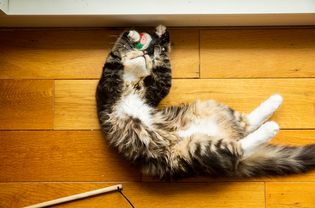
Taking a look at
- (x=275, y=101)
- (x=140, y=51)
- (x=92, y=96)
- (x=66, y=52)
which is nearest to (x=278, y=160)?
(x=275, y=101)

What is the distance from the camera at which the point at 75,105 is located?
1.58m

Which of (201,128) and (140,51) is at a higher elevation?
(140,51)

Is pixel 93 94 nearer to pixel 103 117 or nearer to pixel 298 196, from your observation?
pixel 103 117

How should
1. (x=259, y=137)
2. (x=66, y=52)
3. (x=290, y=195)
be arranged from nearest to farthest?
(x=259, y=137) < (x=290, y=195) < (x=66, y=52)

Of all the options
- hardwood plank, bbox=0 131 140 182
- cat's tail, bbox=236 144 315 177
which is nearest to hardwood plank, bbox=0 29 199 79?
hardwood plank, bbox=0 131 140 182

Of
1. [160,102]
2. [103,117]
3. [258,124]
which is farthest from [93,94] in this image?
[258,124]

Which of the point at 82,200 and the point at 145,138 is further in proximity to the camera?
the point at 82,200

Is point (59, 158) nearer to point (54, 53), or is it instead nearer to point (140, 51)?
point (54, 53)

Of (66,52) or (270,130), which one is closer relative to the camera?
(270,130)

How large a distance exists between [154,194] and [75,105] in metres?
0.46

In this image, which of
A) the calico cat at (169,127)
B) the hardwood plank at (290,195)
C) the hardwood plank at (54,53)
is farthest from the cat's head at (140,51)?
the hardwood plank at (290,195)

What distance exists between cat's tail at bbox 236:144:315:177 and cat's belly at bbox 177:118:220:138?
0.47ft

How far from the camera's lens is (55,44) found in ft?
5.26

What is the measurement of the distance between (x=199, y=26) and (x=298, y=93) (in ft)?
1.52
